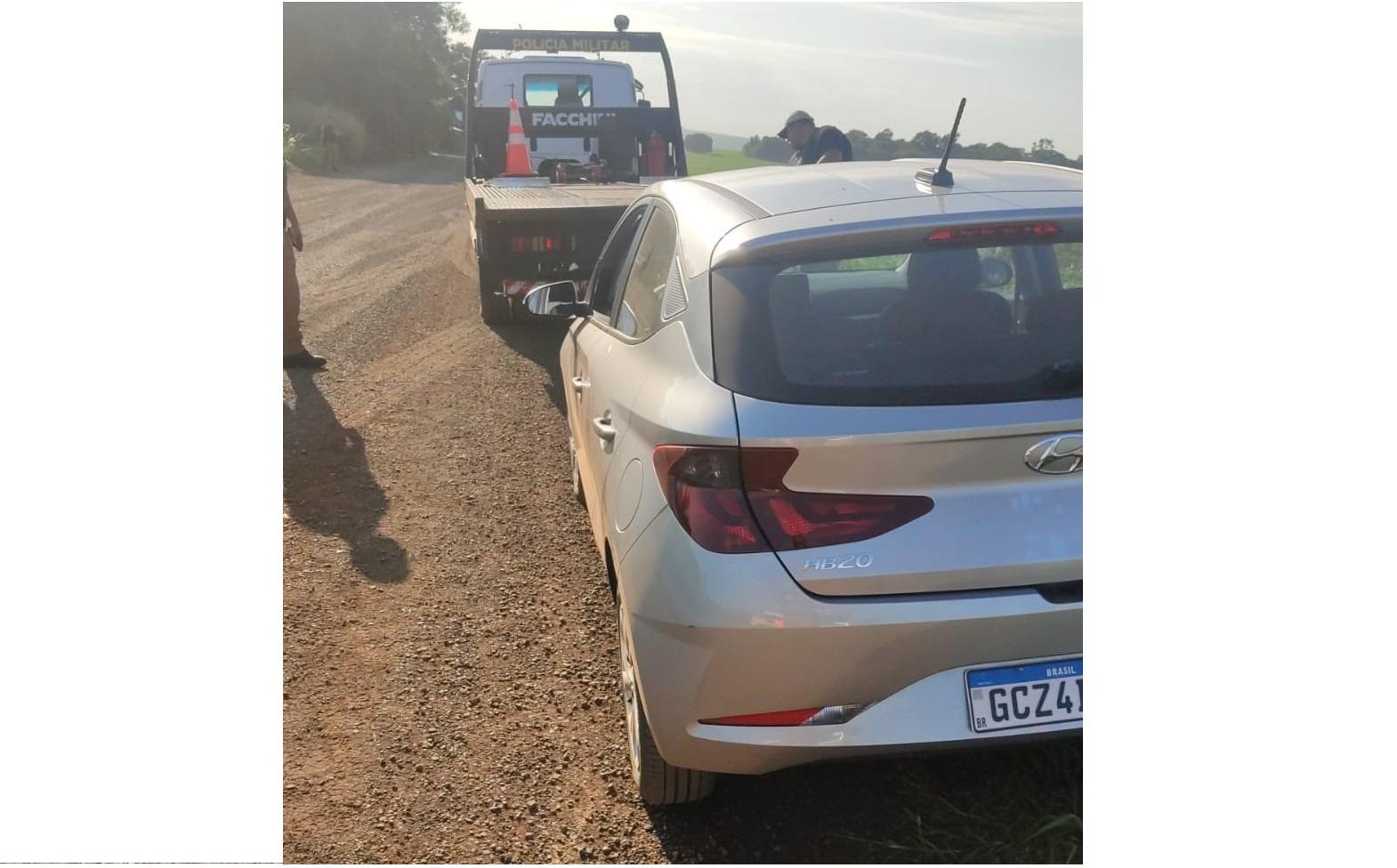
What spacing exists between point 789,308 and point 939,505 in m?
0.55

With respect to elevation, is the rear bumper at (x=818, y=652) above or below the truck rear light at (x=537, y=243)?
below

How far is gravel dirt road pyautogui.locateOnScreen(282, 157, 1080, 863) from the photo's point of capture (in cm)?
291

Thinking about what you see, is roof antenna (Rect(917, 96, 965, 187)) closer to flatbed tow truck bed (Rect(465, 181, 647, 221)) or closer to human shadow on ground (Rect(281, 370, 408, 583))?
human shadow on ground (Rect(281, 370, 408, 583))

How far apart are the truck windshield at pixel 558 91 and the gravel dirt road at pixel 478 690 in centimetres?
558

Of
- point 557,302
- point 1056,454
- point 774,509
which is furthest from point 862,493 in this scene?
point 557,302

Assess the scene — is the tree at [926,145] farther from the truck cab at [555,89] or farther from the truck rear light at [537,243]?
the truck cab at [555,89]

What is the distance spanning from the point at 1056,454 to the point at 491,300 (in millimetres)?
7445

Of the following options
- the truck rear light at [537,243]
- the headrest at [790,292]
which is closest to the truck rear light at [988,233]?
the headrest at [790,292]

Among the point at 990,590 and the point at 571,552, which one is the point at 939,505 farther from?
the point at 571,552

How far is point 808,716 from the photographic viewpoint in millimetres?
2463

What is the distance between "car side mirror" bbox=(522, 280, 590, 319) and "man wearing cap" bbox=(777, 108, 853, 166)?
10.6ft

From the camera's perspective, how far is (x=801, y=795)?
9.92 ft

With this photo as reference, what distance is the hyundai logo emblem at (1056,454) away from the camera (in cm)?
→ 238

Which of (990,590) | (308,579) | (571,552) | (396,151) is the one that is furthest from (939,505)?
(396,151)
